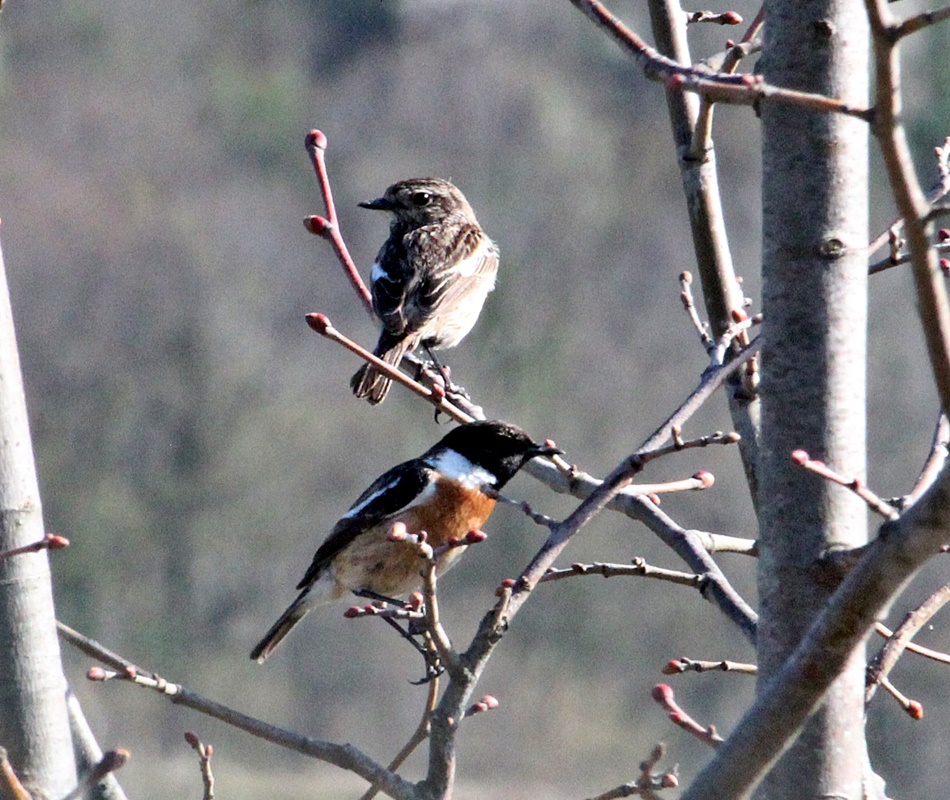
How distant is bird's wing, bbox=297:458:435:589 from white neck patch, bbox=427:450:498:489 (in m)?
0.04

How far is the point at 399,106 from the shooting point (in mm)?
26609

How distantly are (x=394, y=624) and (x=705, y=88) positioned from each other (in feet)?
4.74

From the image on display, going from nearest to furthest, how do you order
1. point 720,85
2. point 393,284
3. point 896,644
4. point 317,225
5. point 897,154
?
point 897,154 < point 720,85 < point 896,644 < point 317,225 < point 393,284

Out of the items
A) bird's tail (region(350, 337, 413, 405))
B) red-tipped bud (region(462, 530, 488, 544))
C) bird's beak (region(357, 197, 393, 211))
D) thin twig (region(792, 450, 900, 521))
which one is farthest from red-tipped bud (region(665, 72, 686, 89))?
bird's beak (region(357, 197, 393, 211))

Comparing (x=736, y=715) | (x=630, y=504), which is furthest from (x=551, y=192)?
(x=630, y=504)

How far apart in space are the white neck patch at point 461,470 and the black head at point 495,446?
0.01m

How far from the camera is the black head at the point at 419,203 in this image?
6391 mm

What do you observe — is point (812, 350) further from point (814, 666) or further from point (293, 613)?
point (293, 613)

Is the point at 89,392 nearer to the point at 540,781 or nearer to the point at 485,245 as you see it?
the point at 540,781

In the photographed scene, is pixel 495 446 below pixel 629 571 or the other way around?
the other way around

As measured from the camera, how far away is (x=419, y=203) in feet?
21.0

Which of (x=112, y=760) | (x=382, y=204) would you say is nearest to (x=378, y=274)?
(x=382, y=204)

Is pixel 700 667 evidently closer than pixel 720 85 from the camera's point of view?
No

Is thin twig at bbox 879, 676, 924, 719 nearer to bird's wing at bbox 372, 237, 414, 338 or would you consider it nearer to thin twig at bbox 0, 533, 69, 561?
thin twig at bbox 0, 533, 69, 561
